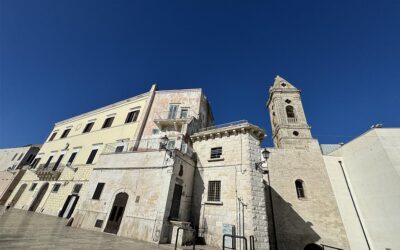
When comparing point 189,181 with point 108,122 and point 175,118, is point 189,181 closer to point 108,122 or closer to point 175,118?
point 175,118

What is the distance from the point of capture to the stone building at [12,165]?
24891mm

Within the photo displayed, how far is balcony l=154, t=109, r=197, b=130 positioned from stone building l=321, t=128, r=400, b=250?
15007 millimetres

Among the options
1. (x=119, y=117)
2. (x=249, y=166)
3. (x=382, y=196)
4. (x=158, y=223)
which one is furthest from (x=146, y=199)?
(x=382, y=196)

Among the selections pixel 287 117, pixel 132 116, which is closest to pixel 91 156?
pixel 132 116

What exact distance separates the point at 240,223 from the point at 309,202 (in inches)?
346

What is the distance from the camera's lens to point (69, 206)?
17.0m

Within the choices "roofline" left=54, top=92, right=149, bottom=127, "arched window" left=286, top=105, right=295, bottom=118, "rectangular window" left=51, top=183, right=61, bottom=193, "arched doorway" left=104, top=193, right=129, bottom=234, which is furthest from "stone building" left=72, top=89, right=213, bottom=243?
"arched window" left=286, top=105, right=295, bottom=118

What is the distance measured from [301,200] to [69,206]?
22.4 meters

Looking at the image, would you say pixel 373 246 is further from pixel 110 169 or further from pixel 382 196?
pixel 110 169

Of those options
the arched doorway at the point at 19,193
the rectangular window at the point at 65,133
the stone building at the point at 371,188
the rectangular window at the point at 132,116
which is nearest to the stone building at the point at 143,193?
the rectangular window at the point at 132,116

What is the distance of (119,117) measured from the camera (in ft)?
70.5

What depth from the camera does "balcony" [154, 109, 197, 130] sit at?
56.1ft

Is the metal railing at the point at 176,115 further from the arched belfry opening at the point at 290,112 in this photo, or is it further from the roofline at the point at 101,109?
the arched belfry opening at the point at 290,112

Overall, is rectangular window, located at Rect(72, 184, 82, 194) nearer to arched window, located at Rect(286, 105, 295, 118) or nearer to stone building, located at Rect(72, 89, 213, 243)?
stone building, located at Rect(72, 89, 213, 243)
